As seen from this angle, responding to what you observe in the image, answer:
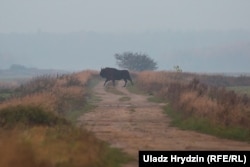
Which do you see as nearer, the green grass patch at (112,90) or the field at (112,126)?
the field at (112,126)

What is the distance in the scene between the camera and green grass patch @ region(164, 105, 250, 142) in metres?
21.2

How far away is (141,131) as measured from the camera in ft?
73.7

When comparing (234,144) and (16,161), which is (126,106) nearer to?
(234,144)

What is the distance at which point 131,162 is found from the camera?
51.3ft

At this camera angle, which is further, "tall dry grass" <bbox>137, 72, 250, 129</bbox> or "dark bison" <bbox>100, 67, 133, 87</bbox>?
"dark bison" <bbox>100, 67, 133, 87</bbox>

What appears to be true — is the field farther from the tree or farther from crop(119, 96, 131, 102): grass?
the tree

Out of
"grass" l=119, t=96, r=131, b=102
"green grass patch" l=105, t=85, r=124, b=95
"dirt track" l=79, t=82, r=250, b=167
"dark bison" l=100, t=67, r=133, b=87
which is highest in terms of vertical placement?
"dark bison" l=100, t=67, r=133, b=87

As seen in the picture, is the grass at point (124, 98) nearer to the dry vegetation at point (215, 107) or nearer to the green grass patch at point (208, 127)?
the dry vegetation at point (215, 107)

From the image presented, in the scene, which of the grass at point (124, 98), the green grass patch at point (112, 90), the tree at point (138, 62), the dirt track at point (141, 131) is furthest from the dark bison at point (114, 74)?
the tree at point (138, 62)

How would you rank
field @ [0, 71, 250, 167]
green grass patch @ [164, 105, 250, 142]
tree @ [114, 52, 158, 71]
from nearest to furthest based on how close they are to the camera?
field @ [0, 71, 250, 167] < green grass patch @ [164, 105, 250, 142] < tree @ [114, 52, 158, 71]

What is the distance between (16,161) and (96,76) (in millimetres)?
49493

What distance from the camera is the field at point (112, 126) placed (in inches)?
539

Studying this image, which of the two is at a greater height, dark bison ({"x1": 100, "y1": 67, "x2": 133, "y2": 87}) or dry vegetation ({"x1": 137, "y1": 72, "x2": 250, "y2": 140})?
dark bison ({"x1": 100, "y1": 67, "x2": 133, "y2": 87})

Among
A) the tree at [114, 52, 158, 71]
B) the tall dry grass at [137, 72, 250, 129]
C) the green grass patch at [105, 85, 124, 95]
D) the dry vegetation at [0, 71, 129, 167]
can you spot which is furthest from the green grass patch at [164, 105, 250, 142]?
the tree at [114, 52, 158, 71]
